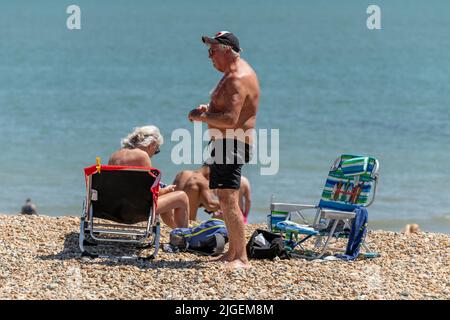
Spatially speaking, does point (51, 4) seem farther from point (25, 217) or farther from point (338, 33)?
point (25, 217)

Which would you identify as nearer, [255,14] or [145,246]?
[145,246]

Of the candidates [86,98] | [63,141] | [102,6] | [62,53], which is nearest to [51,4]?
[102,6]

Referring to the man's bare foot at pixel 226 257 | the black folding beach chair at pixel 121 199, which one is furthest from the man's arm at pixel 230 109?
the man's bare foot at pixel 226 257

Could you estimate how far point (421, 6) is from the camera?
64.2m

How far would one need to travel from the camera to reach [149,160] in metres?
7.38

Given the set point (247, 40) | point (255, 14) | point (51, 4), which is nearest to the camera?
point (247, 40)

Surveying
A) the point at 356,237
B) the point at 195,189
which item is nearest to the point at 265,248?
the point at 356,237

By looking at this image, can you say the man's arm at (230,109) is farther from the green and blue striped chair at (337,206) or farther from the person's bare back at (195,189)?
the person's bare back at (195,189)

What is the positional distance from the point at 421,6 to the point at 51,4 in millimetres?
22997

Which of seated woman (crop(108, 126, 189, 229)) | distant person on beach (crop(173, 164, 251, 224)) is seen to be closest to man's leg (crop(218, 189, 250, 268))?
seated woman (crop(108, 126, 189, 229))

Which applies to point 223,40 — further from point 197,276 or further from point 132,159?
point 197,276

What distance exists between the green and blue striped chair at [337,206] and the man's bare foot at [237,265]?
2.32 ft

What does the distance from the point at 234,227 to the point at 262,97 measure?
17947mm

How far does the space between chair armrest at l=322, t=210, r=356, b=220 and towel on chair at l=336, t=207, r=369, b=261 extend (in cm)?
5
